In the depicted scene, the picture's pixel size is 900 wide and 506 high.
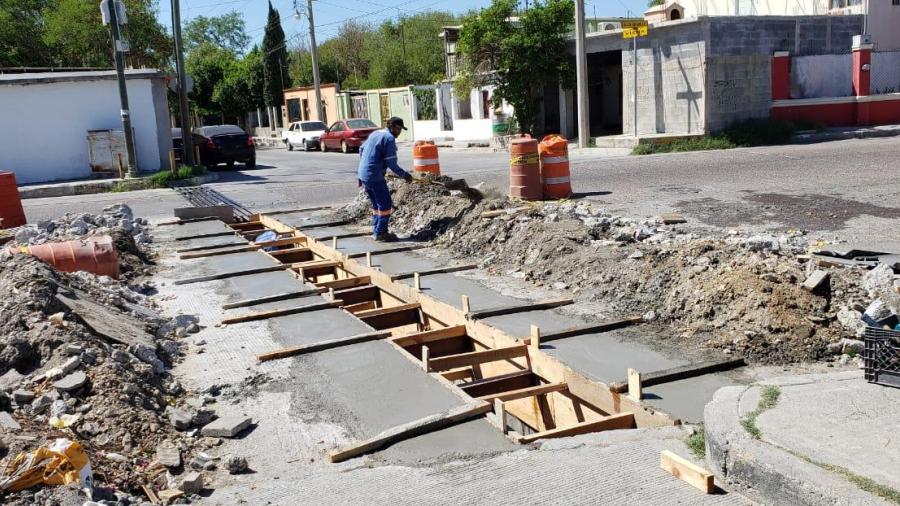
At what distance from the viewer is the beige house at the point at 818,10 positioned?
91.8ft

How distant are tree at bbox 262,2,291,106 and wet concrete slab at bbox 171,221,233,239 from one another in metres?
42.8

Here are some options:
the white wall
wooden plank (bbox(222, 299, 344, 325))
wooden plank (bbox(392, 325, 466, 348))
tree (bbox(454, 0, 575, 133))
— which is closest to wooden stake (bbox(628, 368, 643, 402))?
wooden plank (bbox(392, 325, 466, 348))

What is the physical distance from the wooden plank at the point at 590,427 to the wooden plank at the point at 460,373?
6.50ft

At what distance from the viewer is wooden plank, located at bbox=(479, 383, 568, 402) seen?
539 cm

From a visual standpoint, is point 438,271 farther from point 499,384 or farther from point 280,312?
point 499,384

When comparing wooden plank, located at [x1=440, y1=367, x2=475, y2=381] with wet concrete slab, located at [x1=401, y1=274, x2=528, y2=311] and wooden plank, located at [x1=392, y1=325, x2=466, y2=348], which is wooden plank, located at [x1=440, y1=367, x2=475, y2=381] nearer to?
wooden plank, located at [x1=392, y1=325, x2=466, y2=348]

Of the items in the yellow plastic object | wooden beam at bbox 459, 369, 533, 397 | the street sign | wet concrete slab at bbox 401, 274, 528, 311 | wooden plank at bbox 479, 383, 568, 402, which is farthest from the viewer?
the street sign

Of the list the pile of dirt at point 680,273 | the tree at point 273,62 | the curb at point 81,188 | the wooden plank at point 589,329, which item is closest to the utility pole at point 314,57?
the tree at point 273,62

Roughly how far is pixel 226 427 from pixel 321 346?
1621mm

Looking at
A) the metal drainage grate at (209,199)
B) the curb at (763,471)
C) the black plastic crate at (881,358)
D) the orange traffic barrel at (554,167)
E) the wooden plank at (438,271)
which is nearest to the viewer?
the curb at (763,471)

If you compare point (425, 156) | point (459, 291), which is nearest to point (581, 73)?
point (425, 156)

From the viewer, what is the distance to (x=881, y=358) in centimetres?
438

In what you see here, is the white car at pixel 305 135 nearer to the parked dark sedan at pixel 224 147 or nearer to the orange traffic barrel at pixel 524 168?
the parked dark sedan at pixel 224 147

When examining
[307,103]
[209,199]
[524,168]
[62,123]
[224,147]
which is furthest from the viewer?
[307,103]
